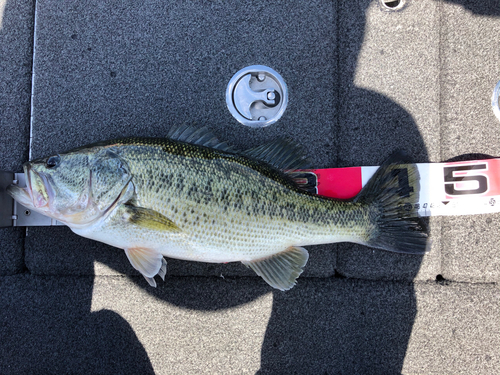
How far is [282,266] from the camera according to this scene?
1500 mm

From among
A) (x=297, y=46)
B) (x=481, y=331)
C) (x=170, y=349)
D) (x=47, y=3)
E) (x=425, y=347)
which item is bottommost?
(x=170, y=349)

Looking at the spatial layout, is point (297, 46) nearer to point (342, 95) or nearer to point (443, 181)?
point (342, 95)

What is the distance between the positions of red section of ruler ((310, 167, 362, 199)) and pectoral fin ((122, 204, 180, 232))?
815 mm

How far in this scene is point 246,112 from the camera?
5.81 feet

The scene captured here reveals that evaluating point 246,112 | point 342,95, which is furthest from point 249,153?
point 342,95

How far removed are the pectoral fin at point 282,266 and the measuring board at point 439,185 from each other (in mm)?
373

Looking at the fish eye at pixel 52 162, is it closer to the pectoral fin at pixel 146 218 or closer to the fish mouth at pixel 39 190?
the fish mouth at pixel 39 190

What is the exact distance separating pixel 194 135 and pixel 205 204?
35cm

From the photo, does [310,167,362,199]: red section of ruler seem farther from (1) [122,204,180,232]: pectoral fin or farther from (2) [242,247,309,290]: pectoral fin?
(1) [122,204,180,232]: pectoral fin

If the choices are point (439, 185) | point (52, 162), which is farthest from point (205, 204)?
point (439, 185)

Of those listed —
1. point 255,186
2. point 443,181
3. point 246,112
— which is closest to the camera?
point 255,186

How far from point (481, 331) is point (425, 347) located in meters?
0.31

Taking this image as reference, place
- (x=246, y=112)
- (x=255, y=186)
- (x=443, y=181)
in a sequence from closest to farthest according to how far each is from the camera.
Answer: (x=255, y=186) < (x=443, y=181) < (x=246, y=112)

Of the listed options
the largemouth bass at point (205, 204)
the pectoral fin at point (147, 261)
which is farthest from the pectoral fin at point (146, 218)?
the pectoral fin at point (147, 261)
